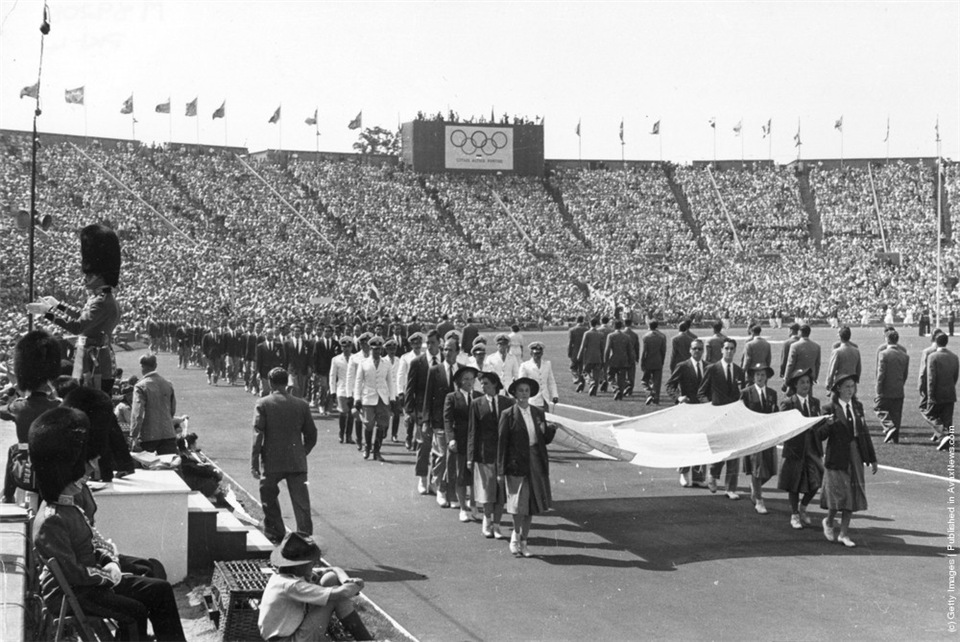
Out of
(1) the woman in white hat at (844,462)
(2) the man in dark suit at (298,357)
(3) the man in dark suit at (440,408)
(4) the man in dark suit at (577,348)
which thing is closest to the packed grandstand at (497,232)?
(4) the man in dark suit at (577,348)

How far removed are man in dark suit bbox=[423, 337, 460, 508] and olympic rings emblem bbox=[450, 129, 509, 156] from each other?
6500 centimetres

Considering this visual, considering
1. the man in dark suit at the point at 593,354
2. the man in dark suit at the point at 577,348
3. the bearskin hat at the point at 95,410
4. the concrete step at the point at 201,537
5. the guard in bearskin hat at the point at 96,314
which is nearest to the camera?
the bearskin hat at the point at 95,410

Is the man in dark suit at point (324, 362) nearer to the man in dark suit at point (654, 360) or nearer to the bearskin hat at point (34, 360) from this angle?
the man in dark suit at point (654, 360)

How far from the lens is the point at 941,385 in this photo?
1858cm

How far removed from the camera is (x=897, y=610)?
914cm

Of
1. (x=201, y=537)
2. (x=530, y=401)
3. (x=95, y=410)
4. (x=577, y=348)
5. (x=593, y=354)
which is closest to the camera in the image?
(x=95, y=410)

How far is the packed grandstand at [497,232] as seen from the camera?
59.8 m

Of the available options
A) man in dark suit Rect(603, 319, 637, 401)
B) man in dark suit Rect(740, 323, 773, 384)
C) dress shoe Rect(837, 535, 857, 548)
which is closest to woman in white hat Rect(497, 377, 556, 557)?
dress shoe Rect(837, 535, 857, 548)

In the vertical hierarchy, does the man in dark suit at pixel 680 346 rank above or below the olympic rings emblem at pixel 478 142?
below

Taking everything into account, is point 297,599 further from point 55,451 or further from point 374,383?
point 374,383

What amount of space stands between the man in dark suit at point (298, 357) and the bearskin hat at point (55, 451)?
1803cm

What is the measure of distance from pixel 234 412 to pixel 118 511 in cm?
1528

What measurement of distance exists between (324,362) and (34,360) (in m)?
15.8

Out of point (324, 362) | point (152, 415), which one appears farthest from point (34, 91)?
point (152, 415)
